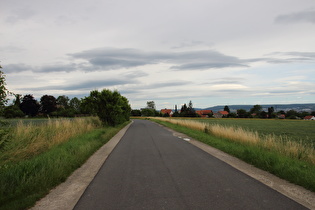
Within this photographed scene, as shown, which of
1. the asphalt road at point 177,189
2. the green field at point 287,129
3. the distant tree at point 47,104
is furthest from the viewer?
the distant tree at point 47,104

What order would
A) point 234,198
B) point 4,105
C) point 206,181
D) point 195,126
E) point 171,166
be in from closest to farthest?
point 234,198, point 4,105, point 206,181, point 171,166, point 195,126

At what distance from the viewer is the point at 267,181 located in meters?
5.59

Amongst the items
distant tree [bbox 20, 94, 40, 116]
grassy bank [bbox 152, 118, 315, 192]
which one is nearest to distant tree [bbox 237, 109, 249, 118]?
distant tree [bbox 20, 94, 40, 116]

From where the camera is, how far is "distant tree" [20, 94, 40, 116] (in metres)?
74.8

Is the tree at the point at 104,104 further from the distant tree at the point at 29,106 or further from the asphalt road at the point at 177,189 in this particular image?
the distant tree at the point at 29,106

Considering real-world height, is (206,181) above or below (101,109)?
below

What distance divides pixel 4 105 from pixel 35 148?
540 centimetres

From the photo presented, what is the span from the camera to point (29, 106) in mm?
75750

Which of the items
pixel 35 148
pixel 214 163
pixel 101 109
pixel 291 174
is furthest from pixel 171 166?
pixel 101 109

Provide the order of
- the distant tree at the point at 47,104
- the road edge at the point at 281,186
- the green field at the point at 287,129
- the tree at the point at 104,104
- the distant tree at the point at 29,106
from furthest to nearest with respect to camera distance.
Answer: the distant tree at the point at 47,104 → the distant tree at the point at 29,106 → the tree at the point at 104,104 → the green field at the point at 287,129 → the road edge at the point at 281,186

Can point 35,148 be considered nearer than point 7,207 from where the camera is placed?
No

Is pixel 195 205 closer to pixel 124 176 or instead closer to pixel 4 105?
pixel 124 176

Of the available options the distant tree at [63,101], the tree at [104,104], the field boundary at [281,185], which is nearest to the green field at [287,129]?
the field boundary at [281,185]

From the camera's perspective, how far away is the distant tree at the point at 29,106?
2943 inches
